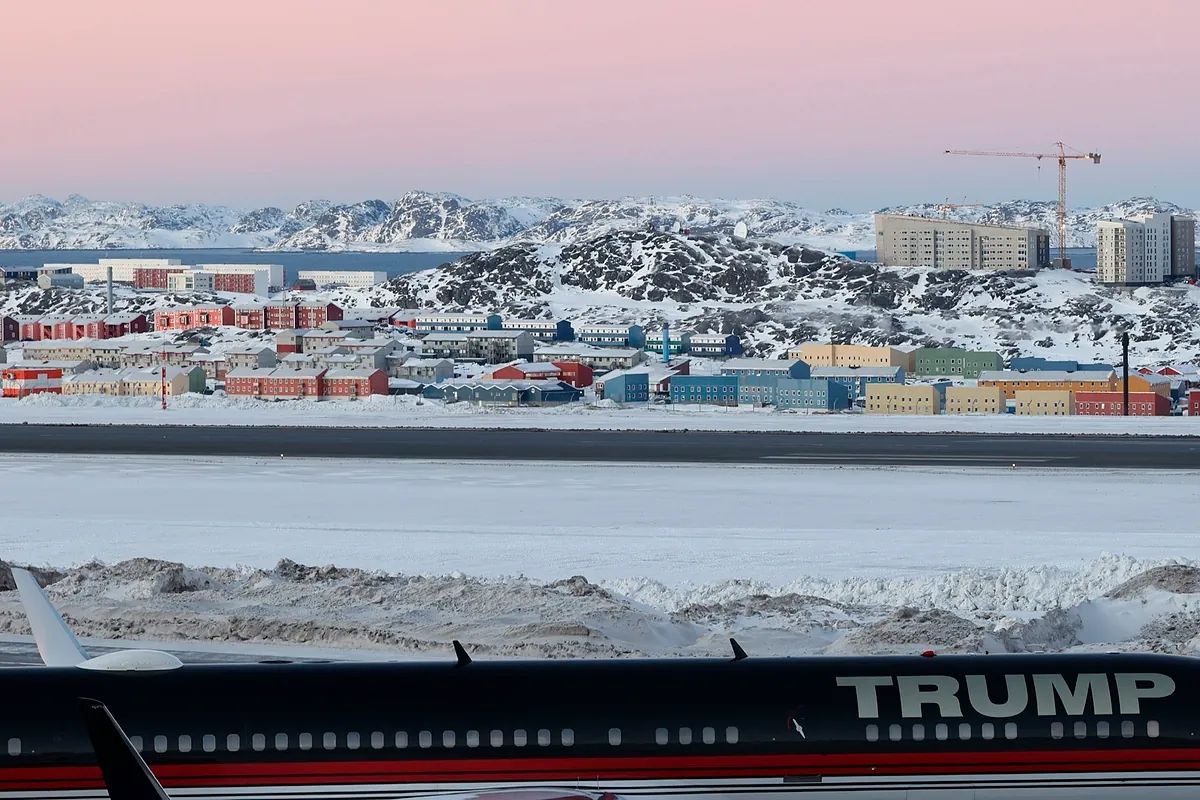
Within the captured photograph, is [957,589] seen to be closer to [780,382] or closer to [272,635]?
[272,635]

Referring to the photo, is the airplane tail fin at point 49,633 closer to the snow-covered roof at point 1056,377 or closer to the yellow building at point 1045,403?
the yellow building at point 1045,403

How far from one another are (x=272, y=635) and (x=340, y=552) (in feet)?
53.9

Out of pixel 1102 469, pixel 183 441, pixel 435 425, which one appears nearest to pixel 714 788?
pixel 1102 469

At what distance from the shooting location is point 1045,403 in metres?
119

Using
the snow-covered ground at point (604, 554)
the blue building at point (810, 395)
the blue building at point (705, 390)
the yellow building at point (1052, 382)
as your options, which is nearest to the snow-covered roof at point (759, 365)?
the blue building at point (705, 390)

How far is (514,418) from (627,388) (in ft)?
101

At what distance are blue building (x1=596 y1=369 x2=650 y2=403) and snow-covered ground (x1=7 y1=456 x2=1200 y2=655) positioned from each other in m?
63.8

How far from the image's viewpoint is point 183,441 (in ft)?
280

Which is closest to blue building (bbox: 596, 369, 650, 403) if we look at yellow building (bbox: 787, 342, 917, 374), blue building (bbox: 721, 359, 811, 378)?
blue building (bbox: 721, 359, 811, 378)

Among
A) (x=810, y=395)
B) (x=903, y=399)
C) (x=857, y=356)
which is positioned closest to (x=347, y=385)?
(x=810, y=395)

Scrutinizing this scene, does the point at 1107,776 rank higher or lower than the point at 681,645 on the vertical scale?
higher

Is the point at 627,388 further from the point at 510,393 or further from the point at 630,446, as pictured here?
the point at 630,446

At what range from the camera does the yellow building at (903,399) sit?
12338cm

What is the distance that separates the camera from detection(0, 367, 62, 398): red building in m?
136
